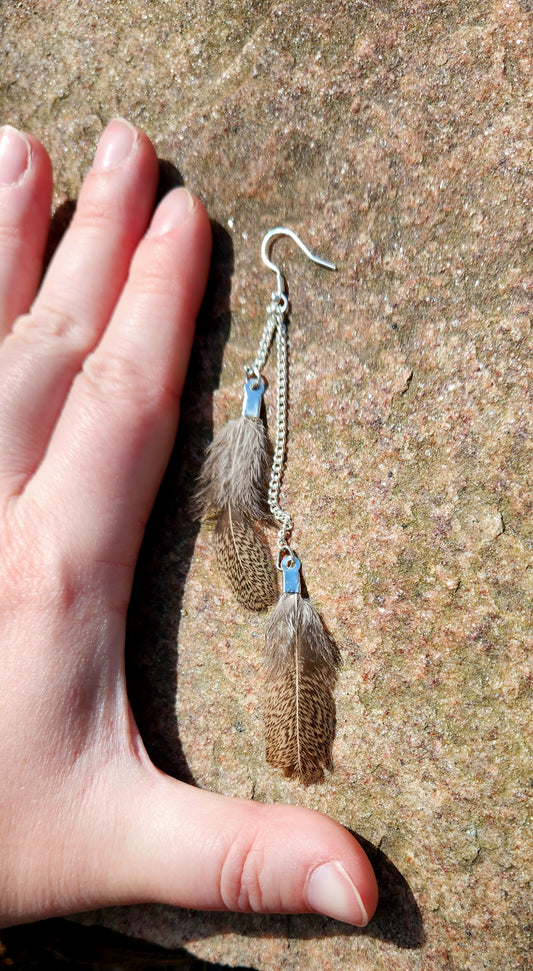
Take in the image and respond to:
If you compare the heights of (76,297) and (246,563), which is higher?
(76,297)

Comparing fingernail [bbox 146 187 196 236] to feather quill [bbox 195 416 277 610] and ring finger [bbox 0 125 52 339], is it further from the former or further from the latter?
feather quill [bbox 195 416 277 610]

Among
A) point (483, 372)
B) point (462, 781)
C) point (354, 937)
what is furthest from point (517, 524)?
point (354, 937)

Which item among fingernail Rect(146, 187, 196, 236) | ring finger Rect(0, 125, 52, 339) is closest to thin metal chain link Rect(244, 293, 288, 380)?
fingernail Rect(146, 187, 196, 236)

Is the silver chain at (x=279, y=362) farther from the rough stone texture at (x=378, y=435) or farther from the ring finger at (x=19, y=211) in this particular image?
the ring finger at (x=19, y=211)

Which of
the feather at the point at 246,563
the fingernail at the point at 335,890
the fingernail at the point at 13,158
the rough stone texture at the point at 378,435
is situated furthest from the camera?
the fingernail at the point at 13,158

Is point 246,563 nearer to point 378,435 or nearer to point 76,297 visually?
point 378,435

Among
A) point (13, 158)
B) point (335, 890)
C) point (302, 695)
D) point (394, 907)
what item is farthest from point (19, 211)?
point (394, 907)

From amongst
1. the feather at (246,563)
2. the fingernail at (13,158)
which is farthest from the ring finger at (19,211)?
the feather at (246,563)
